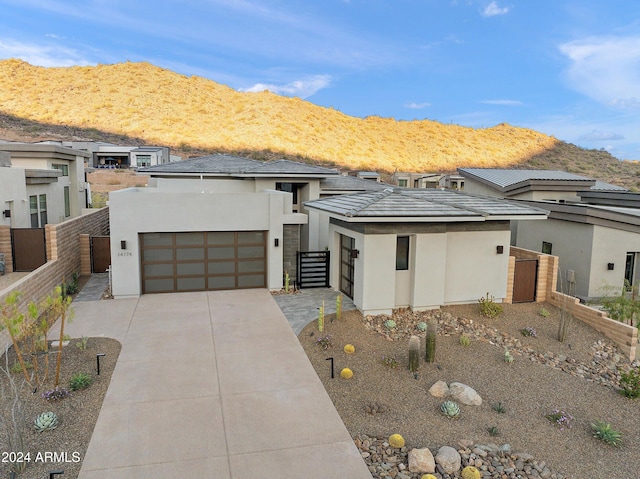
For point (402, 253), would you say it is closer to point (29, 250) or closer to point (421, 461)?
point (421, 461)

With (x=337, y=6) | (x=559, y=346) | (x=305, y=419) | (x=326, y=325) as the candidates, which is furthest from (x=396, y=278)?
(x=337, y=6)

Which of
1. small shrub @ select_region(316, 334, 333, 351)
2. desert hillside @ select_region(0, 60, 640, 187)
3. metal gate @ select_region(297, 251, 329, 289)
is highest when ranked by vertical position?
desert hillside @ select_region(0, 60, 640, 187)

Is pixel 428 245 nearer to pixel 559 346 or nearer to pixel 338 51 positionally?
pixel 559 346

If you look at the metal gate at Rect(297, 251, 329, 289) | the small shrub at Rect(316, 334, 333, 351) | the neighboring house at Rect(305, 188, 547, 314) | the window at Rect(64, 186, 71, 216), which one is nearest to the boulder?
the small shrub at Rect(316, 334, 333, 351)

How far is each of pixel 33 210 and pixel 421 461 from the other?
19.4m

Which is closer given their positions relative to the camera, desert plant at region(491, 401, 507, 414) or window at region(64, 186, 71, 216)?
desert plant at region(491, 401, 507, 414)

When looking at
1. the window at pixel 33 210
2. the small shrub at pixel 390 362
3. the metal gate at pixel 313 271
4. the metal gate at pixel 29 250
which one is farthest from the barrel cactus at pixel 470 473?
the window at pixel 33 210

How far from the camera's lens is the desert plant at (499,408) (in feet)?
27.7

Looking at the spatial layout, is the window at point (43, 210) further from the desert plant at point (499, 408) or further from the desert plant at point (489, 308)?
the desert plant at point (499, 408)

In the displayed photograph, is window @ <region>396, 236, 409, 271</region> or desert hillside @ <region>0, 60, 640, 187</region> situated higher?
desert hillside @ <region>0, 60, 640, 187</region>

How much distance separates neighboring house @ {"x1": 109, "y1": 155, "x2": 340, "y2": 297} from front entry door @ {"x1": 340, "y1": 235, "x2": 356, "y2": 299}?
1.75 m

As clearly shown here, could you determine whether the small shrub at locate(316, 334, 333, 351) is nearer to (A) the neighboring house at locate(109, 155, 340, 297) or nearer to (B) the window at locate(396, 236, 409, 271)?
(B) the window at locate(396, 236, 409, 271)

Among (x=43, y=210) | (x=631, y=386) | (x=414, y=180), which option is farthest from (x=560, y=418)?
(x=414, y=180)

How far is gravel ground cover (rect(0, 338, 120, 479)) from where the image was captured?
6469 millimetres
